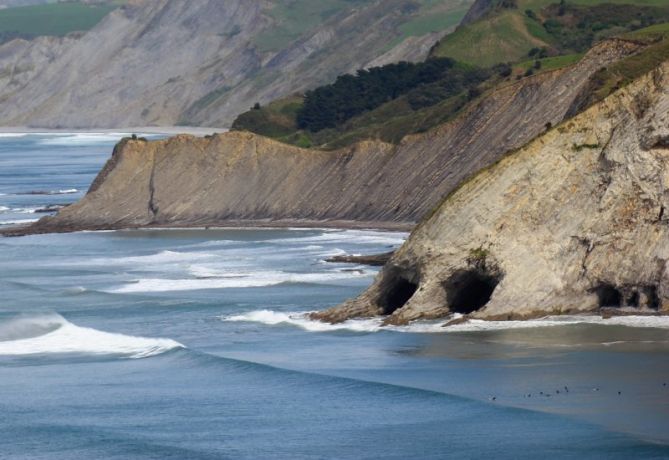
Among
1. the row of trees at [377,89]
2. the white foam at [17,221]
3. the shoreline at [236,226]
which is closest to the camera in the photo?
the shoreline at [236,226]

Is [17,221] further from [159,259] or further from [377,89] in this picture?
[377,89]

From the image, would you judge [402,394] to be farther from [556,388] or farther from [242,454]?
[242,454]

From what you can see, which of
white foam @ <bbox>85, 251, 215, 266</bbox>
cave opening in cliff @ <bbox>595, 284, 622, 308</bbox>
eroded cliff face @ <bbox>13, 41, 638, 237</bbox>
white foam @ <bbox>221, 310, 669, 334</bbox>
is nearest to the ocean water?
white foam @ <bbox>221, 310, 669, 334</bbox>

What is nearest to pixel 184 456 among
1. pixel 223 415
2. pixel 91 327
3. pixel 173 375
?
pixel 223 415

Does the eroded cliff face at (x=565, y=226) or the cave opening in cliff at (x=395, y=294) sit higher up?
the eroded cliff face at (x=565, y=226)

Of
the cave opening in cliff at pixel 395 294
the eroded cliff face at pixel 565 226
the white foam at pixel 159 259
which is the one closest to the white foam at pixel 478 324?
the eroded cliff face at pixel 565 226

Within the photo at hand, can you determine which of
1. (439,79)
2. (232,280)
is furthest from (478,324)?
(439,79)

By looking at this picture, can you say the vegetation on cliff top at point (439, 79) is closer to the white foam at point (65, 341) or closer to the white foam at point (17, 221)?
the white foam at point (17, 221)
